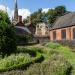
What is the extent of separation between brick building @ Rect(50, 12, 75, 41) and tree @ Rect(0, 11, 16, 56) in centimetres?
2783

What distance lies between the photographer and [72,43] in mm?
41000

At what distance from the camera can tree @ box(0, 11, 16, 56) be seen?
74.5 feet

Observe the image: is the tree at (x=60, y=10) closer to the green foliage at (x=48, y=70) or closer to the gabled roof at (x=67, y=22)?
the gabled roof at (x=67, y=22)

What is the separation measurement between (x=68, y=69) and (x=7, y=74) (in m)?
4.46

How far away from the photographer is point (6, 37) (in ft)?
75.0

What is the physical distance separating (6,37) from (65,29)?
32.1 metres

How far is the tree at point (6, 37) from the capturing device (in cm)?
2270

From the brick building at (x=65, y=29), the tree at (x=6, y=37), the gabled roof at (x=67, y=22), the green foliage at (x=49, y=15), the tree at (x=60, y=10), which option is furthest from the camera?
the tree at (x=60, y=10)

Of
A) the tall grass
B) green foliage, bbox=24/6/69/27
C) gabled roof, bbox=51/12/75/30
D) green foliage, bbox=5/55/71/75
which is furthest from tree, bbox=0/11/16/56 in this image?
green foliage, bbox=24/6/69/27

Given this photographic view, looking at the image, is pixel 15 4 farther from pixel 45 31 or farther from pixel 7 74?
pixel 7 74

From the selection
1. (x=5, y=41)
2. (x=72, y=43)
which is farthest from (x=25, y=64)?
(x=72, y=43)

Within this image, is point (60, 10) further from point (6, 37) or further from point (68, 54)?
point (6, 37)

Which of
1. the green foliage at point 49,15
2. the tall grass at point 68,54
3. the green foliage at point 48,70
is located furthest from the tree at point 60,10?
the green foliage at point 48,70

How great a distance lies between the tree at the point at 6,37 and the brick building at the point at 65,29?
27828 mm
